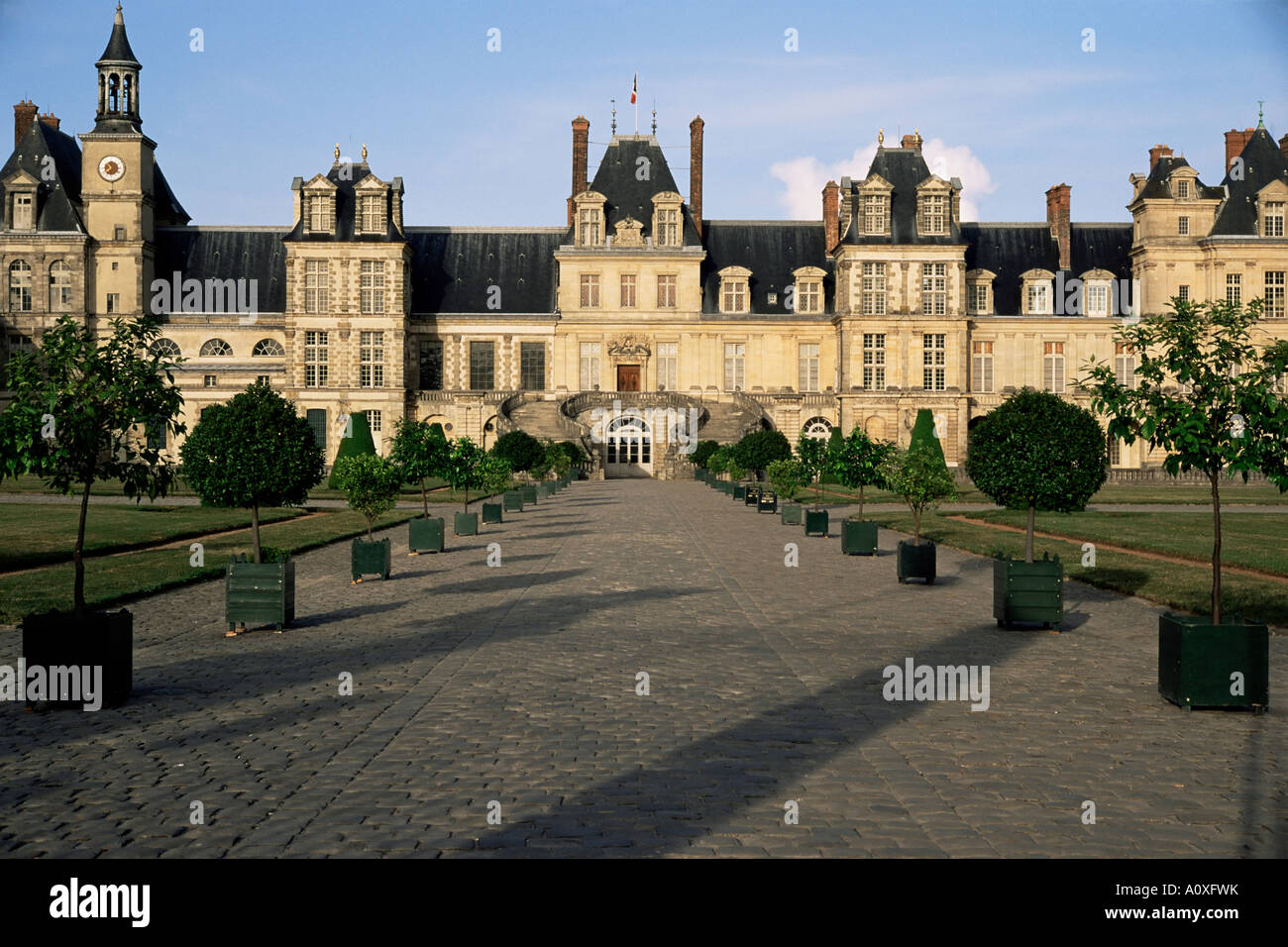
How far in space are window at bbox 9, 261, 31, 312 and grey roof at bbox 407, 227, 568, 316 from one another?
19.9m

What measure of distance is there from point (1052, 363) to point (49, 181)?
55335 millimetres

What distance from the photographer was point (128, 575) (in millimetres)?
18109

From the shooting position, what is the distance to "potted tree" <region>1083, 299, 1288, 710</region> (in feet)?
31.0

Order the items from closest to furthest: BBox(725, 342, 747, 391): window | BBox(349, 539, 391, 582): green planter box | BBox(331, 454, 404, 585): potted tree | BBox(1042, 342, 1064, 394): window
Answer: BBox(349, 539, 391, 582): green planter box → BBox(331, 454, 404, 585): potted tree → BBox(1042, 342, 1064, 394): window → BBox(725, 342, 747, 391): window

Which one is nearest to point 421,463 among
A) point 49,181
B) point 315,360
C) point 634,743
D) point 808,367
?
point 634,743

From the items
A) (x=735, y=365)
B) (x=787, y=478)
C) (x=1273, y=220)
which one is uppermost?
(x=1273, y=220)

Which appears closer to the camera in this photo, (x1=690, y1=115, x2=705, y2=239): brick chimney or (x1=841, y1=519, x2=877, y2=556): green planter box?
(x1=841, y1=519, x2=877, y2=556): green planter box

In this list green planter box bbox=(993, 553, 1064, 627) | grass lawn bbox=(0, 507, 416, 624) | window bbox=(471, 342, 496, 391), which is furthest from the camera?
window bbox=(471, 342, 496, 391)

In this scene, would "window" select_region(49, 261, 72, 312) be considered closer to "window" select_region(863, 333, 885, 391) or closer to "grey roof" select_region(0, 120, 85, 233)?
"grey roof" select_region(0, 120, 85, 233)

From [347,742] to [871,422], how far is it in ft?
185

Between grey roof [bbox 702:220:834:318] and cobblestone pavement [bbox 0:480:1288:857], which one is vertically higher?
grey roof [bbox 702:220:834:318]

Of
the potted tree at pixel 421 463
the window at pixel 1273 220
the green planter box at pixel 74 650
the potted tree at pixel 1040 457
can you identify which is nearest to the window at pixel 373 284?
the potted tree at pixel 421 463

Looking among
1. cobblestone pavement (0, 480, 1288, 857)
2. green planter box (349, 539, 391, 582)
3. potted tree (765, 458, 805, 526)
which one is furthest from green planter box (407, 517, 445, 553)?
potted tree (765, 458, 805, 526)

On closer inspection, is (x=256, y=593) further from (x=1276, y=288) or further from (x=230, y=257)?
(x=1276, y=288)
